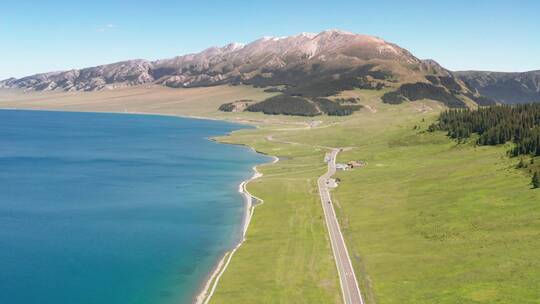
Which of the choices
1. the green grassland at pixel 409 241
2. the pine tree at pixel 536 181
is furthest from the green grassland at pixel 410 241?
the pine tree at pixel 536 181

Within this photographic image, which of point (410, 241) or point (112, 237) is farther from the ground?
point (112, 237)

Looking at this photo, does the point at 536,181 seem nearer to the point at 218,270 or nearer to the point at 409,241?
the point at 409,241

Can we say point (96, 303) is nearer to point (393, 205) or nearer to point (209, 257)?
point (209, 257)

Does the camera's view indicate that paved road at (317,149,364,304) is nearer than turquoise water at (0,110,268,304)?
Yes

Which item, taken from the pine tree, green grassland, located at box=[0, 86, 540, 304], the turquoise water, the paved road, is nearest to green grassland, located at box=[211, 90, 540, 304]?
green grassland, located at box=[0, 86, 540, 304]

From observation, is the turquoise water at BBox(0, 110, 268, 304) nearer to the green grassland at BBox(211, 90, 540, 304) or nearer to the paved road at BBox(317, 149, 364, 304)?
the green grassland at BBox(211, 90, 540, 304)

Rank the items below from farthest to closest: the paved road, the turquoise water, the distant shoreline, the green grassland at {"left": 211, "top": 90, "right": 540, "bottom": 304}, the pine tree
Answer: the pine tree
the turquoise water
the distant shoreline
the green grassland at {"left": 211, "top": 90, "right": 540, "bottom": 304}
the paved road

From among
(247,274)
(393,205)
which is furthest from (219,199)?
(247,274)

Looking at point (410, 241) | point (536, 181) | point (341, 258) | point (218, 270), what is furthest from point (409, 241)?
point (218, 270)
